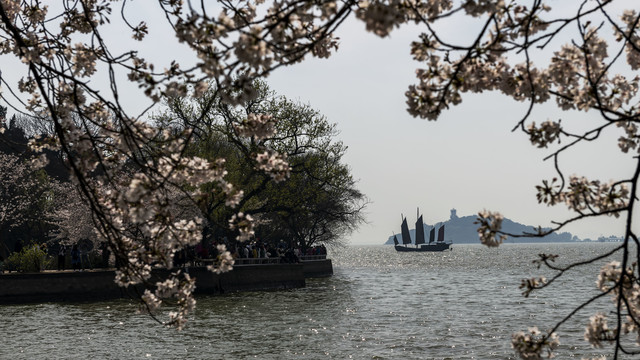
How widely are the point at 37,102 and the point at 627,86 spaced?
21.1ft

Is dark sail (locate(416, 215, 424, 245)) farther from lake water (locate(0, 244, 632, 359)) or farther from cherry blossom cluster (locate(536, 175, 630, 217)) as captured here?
cherry blossom cluster (locate(536, 175, 630, 217))

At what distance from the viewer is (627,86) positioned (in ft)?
23.9

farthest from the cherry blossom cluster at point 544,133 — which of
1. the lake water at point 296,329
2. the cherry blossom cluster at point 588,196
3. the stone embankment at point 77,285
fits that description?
the stone embankment at point 77,285

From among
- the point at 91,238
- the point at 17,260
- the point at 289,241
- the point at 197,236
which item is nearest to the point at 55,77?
the point at 197,236

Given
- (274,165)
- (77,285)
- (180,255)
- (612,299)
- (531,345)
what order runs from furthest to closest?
(180,255) → (77,285) → (274,165) → (612,299) → (531,345)

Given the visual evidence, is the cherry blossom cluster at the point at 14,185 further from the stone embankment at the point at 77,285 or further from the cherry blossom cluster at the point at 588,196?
the cherry blossom cluster at the point at 588,196

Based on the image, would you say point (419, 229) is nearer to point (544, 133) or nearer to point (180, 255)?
point (180, 255)

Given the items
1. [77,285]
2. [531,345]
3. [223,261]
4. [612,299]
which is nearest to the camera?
[531,345]

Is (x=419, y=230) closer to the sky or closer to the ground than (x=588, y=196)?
closer to the sky

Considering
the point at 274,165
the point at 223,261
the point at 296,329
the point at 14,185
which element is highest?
the point at 14,185

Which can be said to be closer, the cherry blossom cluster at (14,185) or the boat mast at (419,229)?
the cherry blossom cluster at (14,185)

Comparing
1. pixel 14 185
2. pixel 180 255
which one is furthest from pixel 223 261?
pixel 14 185

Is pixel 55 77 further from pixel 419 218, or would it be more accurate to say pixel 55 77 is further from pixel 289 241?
pixel 419 218

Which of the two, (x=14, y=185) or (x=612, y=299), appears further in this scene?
(x=14, y=185)
